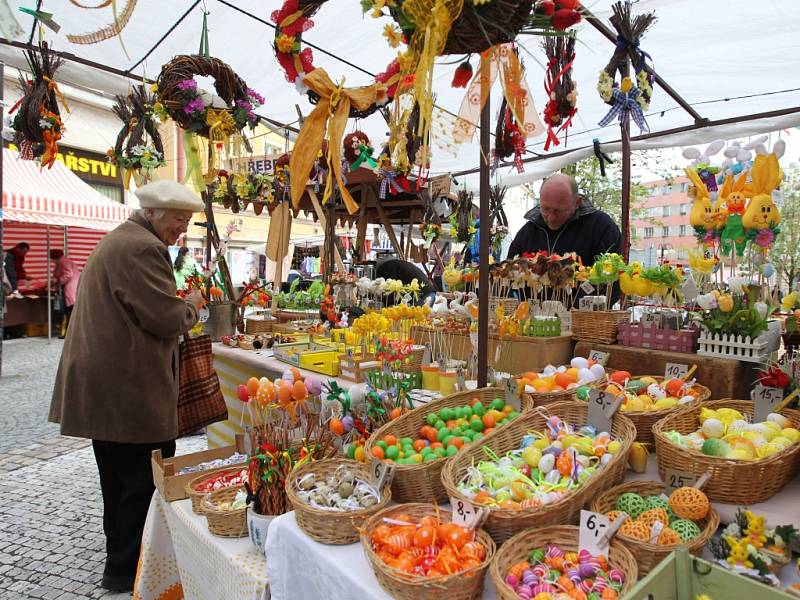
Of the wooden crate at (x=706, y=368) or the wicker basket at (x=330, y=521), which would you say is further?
the wooden crate at (x=706, y=368)

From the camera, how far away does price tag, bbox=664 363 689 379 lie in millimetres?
1868

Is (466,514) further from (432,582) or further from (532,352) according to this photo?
(532,352)

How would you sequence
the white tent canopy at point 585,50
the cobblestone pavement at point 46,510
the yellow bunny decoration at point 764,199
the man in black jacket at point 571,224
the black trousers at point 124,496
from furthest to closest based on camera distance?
the white tent canopy at point 585,50 < the man in black jacket at point 571,224 < the cobblestone pavement at point 46,510 < the black trousers at point 124,496 < the yellow bunny decoration at point 764,199

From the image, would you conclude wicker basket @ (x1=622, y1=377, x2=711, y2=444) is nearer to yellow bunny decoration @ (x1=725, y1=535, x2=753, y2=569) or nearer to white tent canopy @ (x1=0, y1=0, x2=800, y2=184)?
yellow bunny decoration @ (x1=725, y1=535, x2=753, y2=569)

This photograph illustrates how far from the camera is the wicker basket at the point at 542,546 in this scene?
953 mm

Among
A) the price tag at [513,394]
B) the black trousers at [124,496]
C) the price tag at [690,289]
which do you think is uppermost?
the price tag at [690,289]

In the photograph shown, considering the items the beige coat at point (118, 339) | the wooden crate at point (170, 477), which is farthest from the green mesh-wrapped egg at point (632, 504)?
the beige coat at point (118, 339)

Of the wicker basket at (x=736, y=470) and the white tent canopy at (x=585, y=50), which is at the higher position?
the white tent canopy at (x=585, y=50)

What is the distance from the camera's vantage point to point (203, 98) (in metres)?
3.23

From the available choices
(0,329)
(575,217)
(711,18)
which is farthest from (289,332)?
(0,329)

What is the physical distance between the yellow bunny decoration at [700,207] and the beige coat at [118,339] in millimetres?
1962

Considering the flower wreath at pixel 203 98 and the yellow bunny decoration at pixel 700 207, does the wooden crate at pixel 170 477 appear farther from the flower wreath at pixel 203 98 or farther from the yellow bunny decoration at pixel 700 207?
the flower wreath at pixel 203 98

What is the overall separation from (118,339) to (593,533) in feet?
5.92

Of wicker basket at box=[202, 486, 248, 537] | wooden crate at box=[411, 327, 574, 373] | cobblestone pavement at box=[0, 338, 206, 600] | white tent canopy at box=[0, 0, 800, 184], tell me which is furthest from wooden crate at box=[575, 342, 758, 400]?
cobblestone pavement at box=[0, 338, 206, 600]
